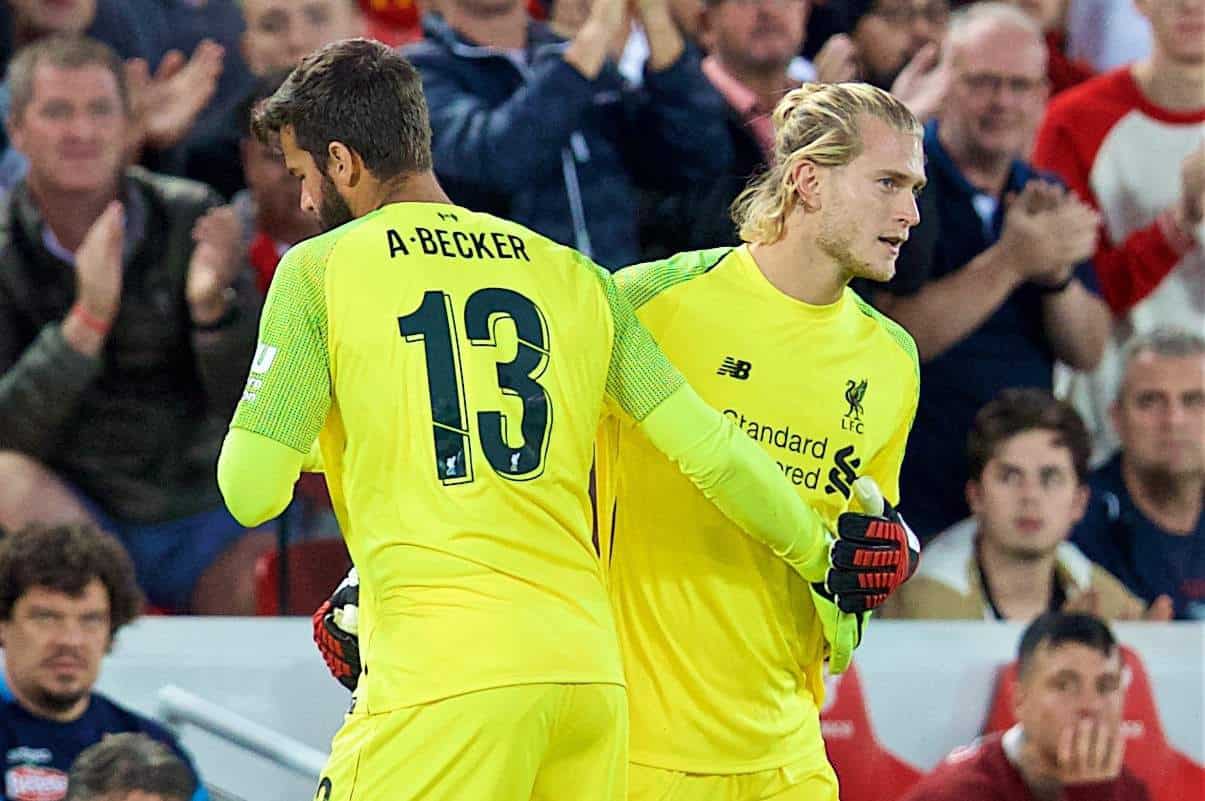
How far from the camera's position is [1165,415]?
238 inches

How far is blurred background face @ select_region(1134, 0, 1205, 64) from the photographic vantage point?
6.44 metres

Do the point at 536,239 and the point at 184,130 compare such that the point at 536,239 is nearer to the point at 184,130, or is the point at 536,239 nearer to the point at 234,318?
the point at 234,318

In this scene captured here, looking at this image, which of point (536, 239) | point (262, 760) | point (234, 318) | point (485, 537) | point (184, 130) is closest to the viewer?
point (485, 537)

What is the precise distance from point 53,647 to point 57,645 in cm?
1

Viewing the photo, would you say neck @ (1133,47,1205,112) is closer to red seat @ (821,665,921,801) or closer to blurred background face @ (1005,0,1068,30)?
blurred background face @ (1005,0,1068,30)

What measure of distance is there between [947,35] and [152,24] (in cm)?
259

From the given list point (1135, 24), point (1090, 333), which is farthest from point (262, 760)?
Answer: point (1135, 24)

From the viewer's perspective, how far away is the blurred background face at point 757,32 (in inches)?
234

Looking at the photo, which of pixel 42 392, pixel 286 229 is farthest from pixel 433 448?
pixel 286 229

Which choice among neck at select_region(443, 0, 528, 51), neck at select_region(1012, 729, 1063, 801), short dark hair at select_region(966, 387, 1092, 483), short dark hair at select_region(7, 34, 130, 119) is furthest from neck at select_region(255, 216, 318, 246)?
neck at select_region(1012, 729, 1063, 801)

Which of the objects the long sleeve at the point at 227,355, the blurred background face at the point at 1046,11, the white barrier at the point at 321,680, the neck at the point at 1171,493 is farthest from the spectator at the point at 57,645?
the blurred background face at the point at 1046,11

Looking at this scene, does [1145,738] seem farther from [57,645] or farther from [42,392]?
[42,392]

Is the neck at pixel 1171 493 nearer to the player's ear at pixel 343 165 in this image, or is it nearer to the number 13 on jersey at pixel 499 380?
the number 13 on jersey at pixel 499 380

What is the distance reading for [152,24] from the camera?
6176mm
